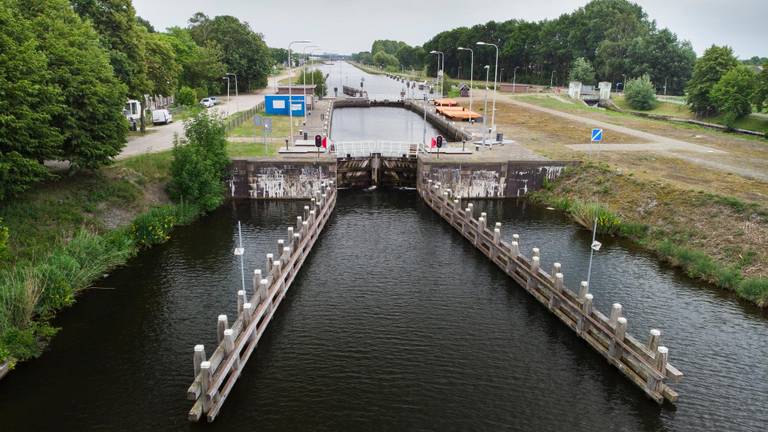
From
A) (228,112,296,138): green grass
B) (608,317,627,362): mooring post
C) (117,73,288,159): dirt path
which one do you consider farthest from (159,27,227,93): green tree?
(608,317,627,362): mooring post

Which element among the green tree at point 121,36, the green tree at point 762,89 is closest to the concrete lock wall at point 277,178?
the green tree at point 121,36

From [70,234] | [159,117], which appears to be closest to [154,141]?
[159,117]

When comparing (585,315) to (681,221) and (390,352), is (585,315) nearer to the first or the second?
(390,352)

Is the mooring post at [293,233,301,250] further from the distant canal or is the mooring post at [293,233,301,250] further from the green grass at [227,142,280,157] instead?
the green grass at [227,142,280,157]

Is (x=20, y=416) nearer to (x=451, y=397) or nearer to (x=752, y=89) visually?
(x=451, y=397)

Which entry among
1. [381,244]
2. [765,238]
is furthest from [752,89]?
[381,244]

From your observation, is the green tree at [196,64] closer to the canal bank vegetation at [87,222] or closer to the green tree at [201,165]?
the canal bank vegetation at [87,222]
